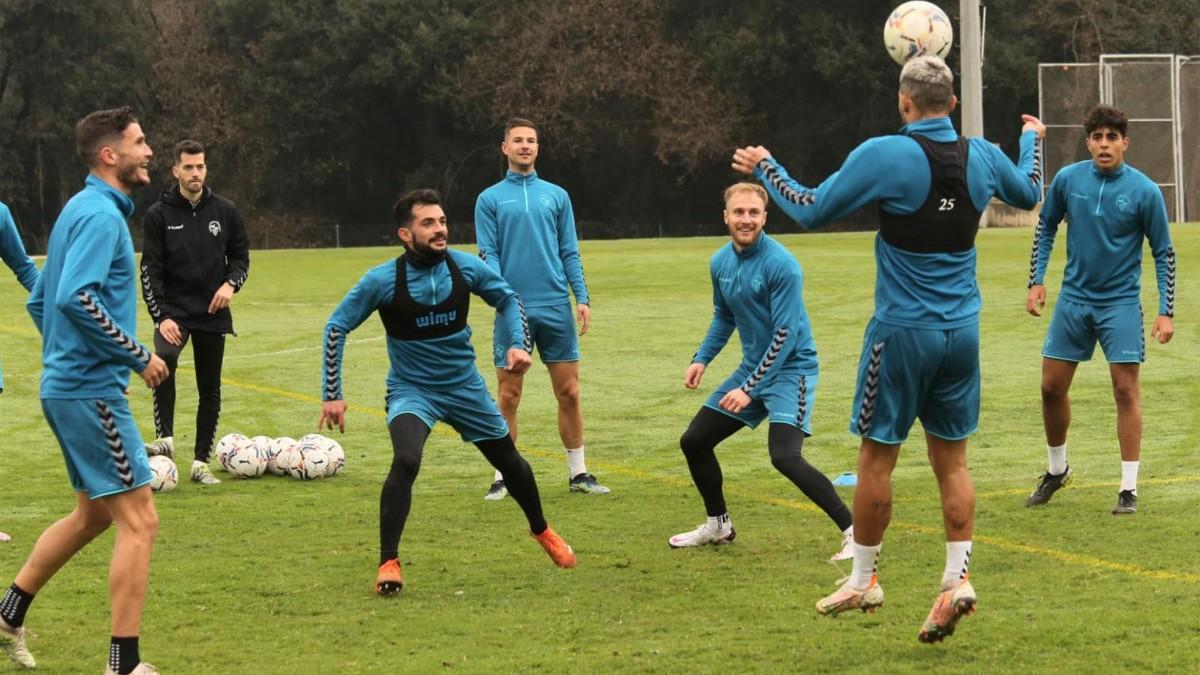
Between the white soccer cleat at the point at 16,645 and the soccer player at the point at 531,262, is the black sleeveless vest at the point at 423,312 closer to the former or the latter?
the white soccer cleat at the point at 16,645

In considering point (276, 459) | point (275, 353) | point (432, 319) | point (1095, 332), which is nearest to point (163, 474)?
point (276, 459)

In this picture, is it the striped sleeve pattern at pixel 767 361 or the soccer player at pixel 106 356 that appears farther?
the striped sleeve pattern at pixel 767 361

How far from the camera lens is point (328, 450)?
37.4ft

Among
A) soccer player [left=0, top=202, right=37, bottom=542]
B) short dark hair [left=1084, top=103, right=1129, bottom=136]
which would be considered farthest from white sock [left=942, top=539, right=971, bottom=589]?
soccer player [left=0, top=202, right=37, bottom=542]

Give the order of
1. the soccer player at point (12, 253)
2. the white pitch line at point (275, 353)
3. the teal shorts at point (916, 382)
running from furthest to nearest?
the white pitch line at point (275, 353) → the soccer player at point (12, 253) → the teal shorts at point (916, 382)

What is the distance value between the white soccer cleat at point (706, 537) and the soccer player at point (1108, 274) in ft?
6.47

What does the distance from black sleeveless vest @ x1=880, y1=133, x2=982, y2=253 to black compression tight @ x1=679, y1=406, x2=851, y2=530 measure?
198 cm

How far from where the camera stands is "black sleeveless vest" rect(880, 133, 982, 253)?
6.30 m

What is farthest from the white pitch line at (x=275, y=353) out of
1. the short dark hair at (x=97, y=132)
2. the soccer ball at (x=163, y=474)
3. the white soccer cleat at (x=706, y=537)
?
the short dark hair at (x=97, y=132)

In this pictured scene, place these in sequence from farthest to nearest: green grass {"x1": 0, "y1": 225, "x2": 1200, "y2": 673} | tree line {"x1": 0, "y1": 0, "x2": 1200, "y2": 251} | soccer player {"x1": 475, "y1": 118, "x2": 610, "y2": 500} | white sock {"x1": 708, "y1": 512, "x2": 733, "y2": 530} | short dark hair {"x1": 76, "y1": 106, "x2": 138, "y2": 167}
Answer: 1. tree line {"x1": 0, "y1": 0, "x2": 1200, "y2": 251}
2. soccer player {"x1": 475, "y1": 118, "x2": 610, "y2": 500}
3. white sock {"x1": 708, "y1": 512, "x2": 733, "y2": 530}
4. green grass {"x1": 0, "y1": 225, "x2": 1200, "y2": 673}
5. short dark hair {"x1": 76, "y1": 106, "x2": 138, "y2": 167}

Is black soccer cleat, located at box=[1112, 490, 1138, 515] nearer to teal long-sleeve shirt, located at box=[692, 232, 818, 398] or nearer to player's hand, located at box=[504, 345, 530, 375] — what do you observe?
teal long-sleeve shirt, located at box=[692, 232, 818, 398]

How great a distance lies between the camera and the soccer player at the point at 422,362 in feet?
25.5

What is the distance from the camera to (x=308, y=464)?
1124 centimetres

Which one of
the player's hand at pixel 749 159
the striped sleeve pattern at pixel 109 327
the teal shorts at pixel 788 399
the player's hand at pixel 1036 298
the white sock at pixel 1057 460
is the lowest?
the white sock at pixel 1057 460
